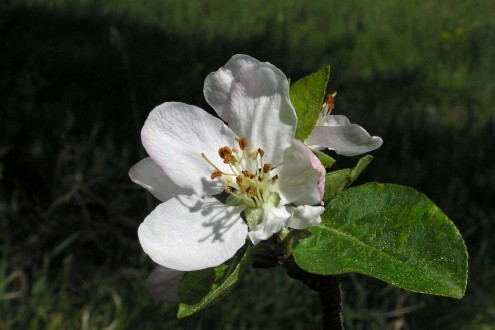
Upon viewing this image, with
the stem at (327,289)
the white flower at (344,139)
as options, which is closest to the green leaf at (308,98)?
the white flower at (344,139)

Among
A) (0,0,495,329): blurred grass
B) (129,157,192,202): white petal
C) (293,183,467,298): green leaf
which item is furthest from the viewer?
(0,0,495,329): blurred grass

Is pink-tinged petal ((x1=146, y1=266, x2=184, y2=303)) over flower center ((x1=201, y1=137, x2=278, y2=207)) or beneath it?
beneath

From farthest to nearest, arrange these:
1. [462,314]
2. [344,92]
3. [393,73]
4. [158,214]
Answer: [393,73] < [344,92] < [462,314] < [158,214]

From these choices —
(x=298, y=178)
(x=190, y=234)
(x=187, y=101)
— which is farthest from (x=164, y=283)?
(x=187, y=101)

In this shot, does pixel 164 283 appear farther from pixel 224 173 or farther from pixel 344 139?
pixel 344 139

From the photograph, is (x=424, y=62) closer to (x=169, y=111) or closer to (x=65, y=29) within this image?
(x=65, y=29)

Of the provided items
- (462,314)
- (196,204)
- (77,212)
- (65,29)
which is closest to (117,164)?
(77,212)

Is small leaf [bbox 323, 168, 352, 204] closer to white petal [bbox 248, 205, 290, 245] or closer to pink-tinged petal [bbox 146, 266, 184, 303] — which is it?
white petal [bbox 248, 205, 290, 245]

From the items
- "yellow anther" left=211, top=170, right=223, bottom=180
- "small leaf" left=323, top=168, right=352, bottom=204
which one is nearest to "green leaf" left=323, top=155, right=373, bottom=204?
"small leaf" left=323, top=168, right=352, bottom=204
